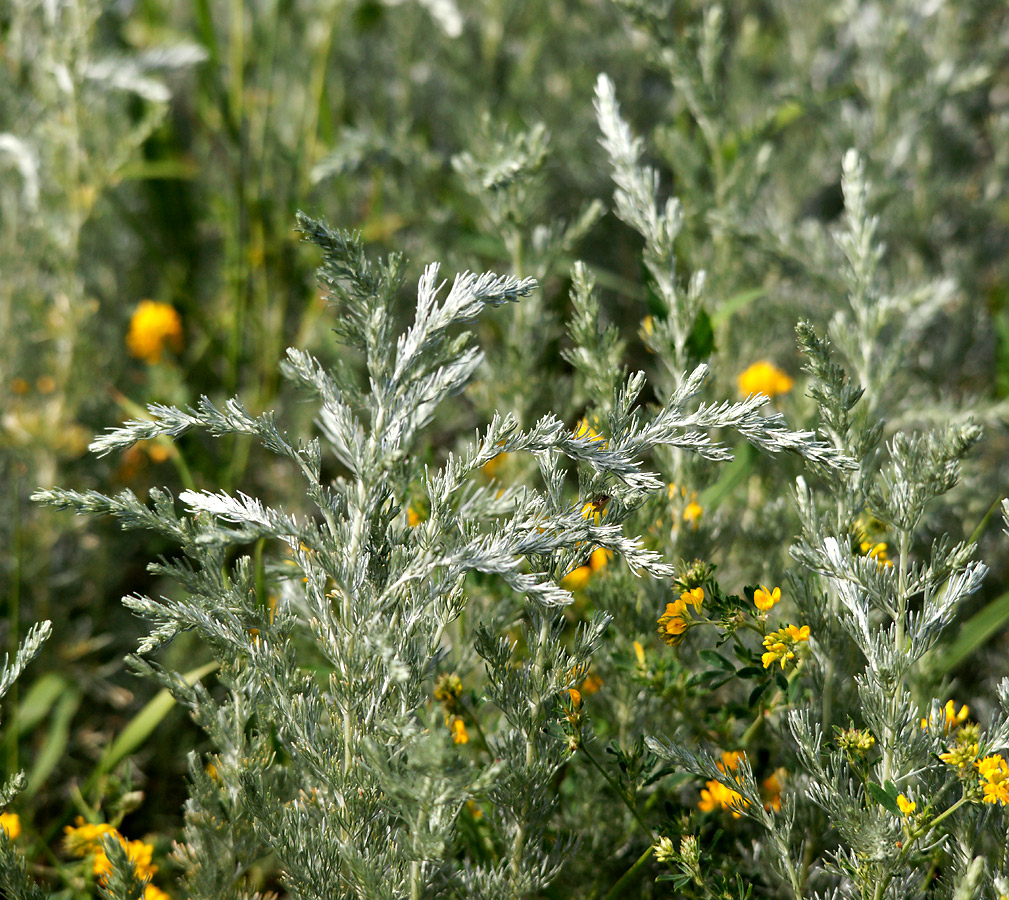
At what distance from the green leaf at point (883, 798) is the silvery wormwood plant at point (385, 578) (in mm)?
343

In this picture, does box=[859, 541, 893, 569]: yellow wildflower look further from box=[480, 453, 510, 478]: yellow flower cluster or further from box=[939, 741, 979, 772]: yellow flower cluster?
box=[480, 453, 510, 478]: yellow flower cluster

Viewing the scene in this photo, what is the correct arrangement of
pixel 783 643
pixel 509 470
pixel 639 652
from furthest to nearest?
1. pixel 509 470
2. pixel 639 652
3. pixel 783 643

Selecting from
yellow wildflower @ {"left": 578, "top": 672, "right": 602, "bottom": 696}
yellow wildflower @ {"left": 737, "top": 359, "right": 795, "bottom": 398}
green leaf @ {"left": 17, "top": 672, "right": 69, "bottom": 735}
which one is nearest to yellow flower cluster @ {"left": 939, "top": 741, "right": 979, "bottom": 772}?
yellow wildflower @ {"left": 578, "top": 672, "right": 602, "bottom": 696}

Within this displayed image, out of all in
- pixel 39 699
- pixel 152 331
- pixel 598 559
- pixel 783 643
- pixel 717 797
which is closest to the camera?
pixel 783 643

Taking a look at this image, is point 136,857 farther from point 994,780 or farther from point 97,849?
point 994,780

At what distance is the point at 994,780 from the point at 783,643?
26 cm

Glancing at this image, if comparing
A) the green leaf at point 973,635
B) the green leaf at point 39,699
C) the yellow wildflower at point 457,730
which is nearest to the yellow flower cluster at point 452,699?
the yellow wildflower at point 457,730

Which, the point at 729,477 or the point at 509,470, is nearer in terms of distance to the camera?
the point at 729,477

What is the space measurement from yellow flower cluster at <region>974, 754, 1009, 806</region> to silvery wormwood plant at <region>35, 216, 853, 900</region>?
373mm

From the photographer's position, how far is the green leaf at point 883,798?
1009mm

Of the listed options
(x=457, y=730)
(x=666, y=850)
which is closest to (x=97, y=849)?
(x=457, y=730)

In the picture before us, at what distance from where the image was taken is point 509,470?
1.77 m

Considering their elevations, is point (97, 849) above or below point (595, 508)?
below

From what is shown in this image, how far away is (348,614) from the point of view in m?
1.03
